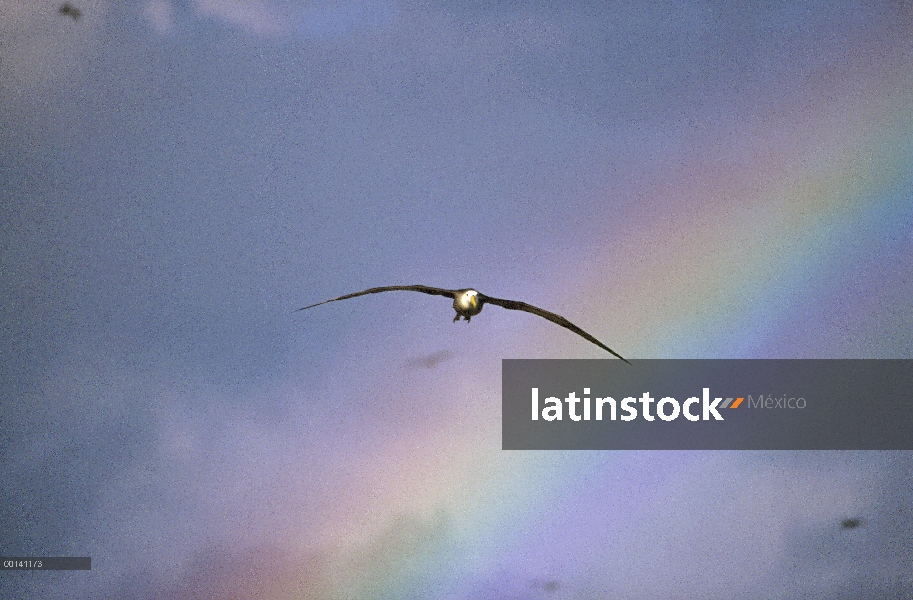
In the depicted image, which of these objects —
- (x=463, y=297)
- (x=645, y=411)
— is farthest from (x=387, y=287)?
(x=645, y=411)

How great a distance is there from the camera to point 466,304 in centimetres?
4600

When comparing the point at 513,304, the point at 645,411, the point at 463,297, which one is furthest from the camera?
the point at 645,411

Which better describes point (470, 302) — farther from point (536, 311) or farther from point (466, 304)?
point (536, 311)

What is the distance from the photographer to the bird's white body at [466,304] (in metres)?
46.0

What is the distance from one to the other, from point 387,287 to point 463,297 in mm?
6190

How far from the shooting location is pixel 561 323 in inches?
2066

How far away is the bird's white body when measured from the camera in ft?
151

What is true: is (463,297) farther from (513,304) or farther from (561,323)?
(561,323)

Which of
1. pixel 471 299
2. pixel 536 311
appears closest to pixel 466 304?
pixel 471 299

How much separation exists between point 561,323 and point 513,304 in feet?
15.5

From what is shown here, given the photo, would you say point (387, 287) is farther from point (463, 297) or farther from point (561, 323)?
point (561, 323)

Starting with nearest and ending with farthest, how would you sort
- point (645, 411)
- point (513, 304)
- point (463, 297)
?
point (463, 297) < point (513, 304) < point (645, 411)

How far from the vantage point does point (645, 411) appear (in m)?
79.8

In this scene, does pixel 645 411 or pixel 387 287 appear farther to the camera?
pixel 645 411
